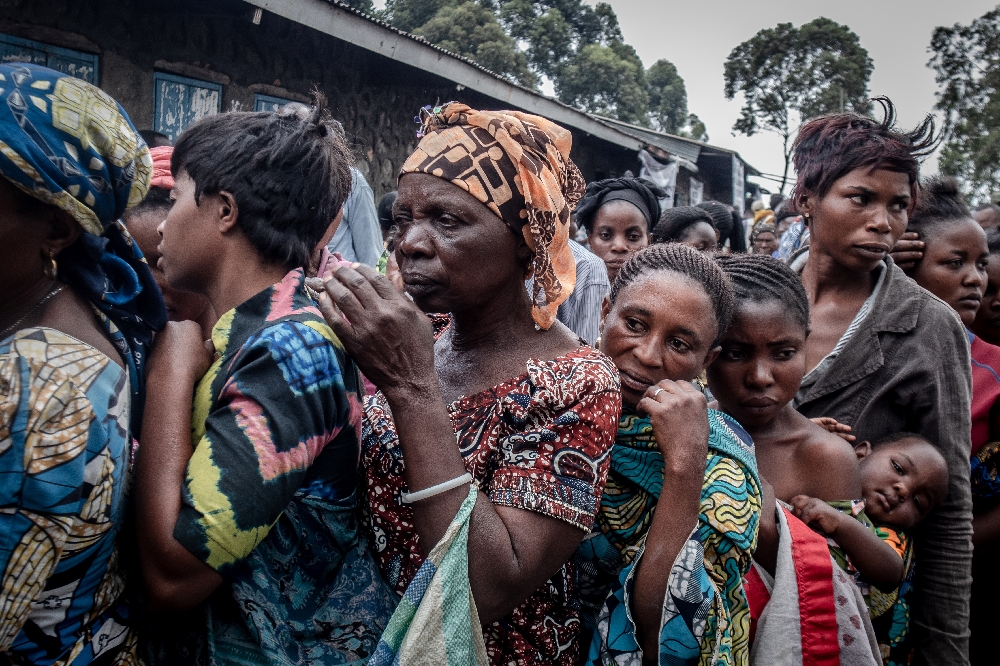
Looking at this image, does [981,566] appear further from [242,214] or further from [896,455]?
[242,214]

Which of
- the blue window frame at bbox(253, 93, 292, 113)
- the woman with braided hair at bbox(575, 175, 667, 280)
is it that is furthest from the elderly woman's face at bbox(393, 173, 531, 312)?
the blue window frame at bbox(253, 93, 292, 113)

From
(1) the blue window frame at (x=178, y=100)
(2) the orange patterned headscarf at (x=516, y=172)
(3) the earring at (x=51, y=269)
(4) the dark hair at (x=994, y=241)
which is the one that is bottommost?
(1) the blue window frame at (x=178, y=100)

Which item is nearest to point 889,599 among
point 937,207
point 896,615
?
point 896,615

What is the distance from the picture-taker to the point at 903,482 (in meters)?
2.25

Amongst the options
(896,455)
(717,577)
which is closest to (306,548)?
(717,577)

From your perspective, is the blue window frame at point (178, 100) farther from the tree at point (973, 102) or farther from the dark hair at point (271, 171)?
the tree at point (973, 102)

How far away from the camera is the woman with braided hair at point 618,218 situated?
5164 mm

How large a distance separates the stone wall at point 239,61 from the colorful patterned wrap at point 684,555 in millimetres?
5816

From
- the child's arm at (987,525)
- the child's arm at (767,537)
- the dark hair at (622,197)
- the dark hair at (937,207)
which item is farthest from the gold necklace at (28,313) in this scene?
the dark hair at (622,197)

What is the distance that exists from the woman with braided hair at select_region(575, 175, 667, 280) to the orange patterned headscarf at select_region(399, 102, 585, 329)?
334cm

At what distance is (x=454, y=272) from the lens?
1641mm

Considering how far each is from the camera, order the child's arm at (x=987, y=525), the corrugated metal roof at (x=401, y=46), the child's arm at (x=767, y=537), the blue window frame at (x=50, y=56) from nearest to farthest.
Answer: the child's arm at (x=767, y=537) → the child's arm at (x=987, y=525) → the blue window frame at (x=50, y=56) → the corrugated metal roof at (x=401, y=46)

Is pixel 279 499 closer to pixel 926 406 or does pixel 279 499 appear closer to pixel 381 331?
pixel 381 331

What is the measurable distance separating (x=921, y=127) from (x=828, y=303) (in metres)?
0.70
